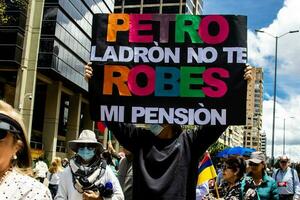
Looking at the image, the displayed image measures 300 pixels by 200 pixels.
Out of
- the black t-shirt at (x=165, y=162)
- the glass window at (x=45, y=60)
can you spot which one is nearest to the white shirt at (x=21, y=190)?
the black t-shirt at (x=165, y=162)

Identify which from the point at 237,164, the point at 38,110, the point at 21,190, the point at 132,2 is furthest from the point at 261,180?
the point at 132,2

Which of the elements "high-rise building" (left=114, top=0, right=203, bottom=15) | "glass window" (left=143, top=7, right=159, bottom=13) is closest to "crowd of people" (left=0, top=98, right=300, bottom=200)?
"high-rise building" (left=114, top=0, right=203, bottom=15)

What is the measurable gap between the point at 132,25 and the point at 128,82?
20.6 inches

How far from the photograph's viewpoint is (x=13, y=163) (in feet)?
7.86

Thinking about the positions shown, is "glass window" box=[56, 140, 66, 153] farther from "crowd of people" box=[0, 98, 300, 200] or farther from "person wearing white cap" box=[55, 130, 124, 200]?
"person wearing white cap" box=[55, 130, 124, 200]

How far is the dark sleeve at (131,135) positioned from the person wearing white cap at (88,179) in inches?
40.9

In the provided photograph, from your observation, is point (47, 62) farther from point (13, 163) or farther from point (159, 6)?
point (159, 6)

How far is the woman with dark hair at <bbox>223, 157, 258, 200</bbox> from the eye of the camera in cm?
661

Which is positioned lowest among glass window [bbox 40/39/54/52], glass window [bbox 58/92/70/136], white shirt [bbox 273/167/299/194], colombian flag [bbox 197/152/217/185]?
white shirt [bbox 273/167/299/194]

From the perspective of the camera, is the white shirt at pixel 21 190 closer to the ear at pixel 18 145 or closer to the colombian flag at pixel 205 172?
the ear at pixel 18 145

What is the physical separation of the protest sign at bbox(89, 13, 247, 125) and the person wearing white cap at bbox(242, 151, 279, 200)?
9.72 ft

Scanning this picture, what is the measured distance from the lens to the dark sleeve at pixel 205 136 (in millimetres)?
4141

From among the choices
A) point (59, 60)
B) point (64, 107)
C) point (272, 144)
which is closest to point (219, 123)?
point (59, 60)

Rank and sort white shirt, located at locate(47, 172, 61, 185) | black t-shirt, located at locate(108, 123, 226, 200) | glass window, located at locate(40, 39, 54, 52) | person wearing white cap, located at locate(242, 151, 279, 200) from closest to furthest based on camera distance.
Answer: black t-shirt, located at locate(108, 123, 226, 200), person wearing white cap, located at locate(242, 151, 279, 200), white shirt, located at locate(47, 172, 61, 185), glass window, located at locate(40, 39, 54, 52)
